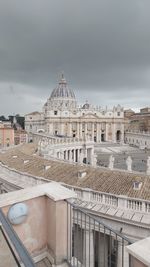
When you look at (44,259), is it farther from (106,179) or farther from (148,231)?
(106,179)

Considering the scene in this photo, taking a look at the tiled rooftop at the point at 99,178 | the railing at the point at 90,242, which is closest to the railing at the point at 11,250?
the railing at the point at 90,242

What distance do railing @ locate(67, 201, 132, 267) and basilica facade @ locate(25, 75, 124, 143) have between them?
82.3 m

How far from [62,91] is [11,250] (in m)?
120

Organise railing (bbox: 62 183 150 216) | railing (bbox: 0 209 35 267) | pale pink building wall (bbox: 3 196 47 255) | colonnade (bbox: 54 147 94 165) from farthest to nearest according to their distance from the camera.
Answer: colonnade (bbox: 54 147 94 165) → railing (bbox: 62 183 150 216) → pale pink building wall (bbox: 3 196 47 255) → railing (bbox: 0 209 35 267)

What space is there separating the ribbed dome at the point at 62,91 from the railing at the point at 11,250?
386 ft

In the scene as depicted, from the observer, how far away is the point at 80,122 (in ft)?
334

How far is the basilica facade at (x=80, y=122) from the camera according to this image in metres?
100

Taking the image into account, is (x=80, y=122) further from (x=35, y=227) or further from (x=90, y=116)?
(x=35, y=227)

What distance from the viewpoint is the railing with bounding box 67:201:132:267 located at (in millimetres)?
5578

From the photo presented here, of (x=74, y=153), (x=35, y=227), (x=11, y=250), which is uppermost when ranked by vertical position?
(x=11, y=250)

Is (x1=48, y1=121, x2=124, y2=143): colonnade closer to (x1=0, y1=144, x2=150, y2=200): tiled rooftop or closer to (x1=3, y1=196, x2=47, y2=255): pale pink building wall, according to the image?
(x1=0, y1=144, x2=150, y2=200): tiled rooftop

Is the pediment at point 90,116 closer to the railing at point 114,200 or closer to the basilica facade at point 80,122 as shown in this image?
the basilica facade at point 80,122

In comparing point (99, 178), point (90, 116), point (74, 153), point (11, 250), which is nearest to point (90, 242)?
point (99, 178)

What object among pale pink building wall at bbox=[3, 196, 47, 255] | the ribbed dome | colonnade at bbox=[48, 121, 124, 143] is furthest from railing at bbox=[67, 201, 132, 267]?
the ribbed dome
